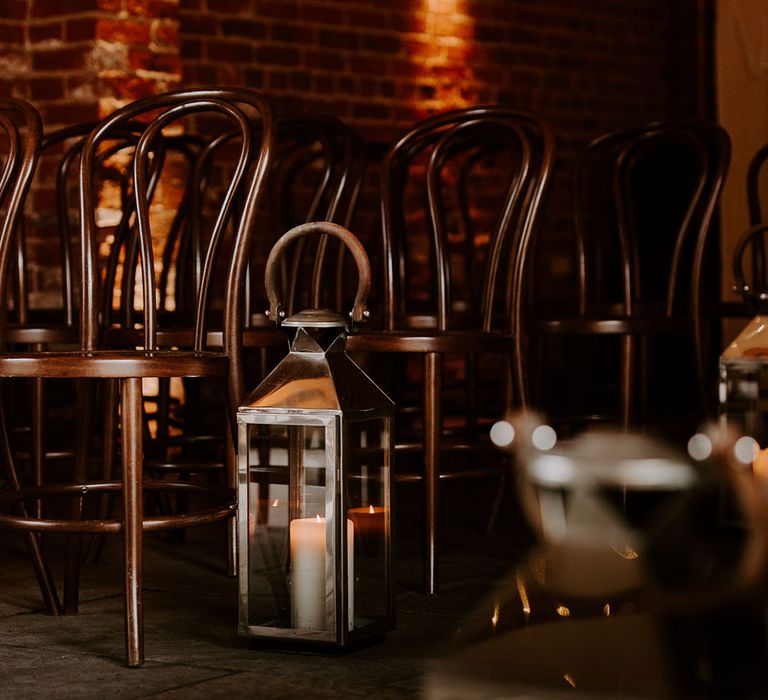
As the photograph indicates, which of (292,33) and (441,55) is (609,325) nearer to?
(292,33)

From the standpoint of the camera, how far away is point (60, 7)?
4.18 meters

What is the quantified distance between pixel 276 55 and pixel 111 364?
9.60 ft

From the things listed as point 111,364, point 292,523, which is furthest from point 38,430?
point 292,523

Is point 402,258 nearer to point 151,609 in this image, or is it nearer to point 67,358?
point 151,609

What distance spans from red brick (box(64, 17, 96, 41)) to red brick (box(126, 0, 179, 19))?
12cm

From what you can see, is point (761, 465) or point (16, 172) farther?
point (16, 172)

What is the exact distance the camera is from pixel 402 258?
3.28 metres

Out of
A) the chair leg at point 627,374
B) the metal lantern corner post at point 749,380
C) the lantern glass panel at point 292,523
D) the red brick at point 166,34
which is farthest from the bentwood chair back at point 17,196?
the red brick at point 166,34

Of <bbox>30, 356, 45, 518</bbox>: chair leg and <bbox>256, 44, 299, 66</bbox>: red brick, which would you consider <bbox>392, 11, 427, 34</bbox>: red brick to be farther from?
<bbox>30, 356, 45, 518</bbox>: chair leg

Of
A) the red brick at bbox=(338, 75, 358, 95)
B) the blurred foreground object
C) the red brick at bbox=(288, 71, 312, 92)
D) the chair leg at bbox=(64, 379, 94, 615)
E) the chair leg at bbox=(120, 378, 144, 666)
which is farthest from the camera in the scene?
the red brick at bbox=(338, 75, 358, 95)

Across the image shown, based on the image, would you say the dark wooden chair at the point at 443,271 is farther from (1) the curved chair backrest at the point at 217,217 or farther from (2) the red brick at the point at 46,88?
(2) the red brick at the point at 46,88

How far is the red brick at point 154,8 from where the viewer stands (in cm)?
415

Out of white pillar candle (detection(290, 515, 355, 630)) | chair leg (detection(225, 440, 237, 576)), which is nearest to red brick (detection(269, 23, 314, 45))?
chair leg (detection(225, 440, 237, 576))

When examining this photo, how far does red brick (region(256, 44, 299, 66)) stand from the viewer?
4645 mm
